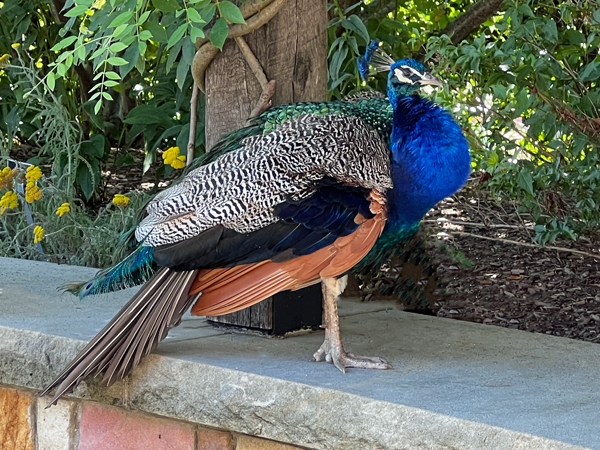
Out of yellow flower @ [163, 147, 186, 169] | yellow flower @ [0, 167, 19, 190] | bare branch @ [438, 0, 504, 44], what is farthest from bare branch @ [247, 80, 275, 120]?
yellow flower @ [0, 167, 19, 190]

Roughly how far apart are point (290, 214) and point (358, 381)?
1.51ft

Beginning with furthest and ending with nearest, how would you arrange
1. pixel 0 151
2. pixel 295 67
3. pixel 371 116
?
pixel 0 151, pixel 295 67, pixel 371 116

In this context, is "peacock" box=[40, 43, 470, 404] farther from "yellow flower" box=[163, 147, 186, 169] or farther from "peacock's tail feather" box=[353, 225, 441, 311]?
"yellow flower" box=[163, 147, 186, 169]

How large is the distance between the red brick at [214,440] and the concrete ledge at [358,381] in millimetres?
83

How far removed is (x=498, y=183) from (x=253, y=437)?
1481 mm

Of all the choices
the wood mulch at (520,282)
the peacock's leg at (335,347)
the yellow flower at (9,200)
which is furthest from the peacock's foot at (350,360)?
the yellow flower at (9,200)

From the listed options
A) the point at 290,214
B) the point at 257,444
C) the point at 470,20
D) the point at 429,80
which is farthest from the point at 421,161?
the point at 470,20

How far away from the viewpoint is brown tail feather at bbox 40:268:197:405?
7.59ft

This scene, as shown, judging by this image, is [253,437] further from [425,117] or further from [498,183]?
[498,183]

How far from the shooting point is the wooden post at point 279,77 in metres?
2.74

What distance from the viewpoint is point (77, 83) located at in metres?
6.24

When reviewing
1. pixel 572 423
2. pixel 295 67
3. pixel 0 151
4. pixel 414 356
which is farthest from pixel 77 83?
pixel 572 423

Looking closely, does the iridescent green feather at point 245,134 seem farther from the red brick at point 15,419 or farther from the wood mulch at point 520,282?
the wood mulch at point 520,282

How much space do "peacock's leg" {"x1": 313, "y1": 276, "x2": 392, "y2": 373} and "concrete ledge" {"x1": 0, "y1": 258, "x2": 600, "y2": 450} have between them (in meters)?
0.05
